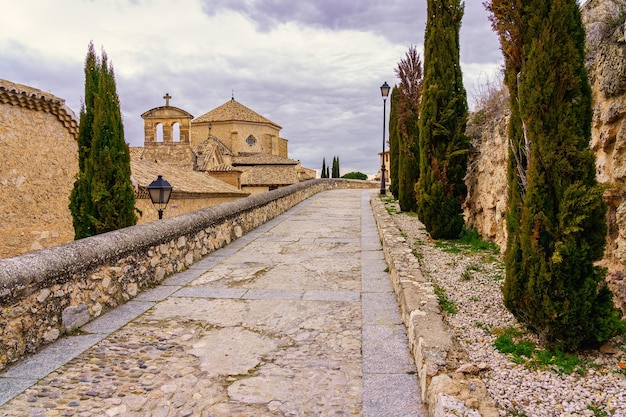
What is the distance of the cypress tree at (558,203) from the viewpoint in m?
3.08

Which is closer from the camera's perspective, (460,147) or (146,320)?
(146,320)

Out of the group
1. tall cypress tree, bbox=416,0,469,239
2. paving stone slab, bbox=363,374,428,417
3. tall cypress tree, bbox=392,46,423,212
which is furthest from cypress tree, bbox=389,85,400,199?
paving stone slab, bbox=363,374,428,417

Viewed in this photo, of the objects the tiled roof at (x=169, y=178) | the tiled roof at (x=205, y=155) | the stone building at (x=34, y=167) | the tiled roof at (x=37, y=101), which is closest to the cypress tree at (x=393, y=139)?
the tiled roof at (x=169, y=178)

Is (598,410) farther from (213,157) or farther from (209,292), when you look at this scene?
(213,157)

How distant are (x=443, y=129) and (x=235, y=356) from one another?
6.38 meters

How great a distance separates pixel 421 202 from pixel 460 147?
4.21 feet

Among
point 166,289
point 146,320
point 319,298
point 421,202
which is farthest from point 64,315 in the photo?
point 421,202

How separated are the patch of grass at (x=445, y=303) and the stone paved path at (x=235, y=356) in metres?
0.47

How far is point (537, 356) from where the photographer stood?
312 centimetres

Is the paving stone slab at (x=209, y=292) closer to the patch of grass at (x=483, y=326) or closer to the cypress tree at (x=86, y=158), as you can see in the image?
the cypress tree at (x=86, y=158)

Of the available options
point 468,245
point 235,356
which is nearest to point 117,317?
point 235,356

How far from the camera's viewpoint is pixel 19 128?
9.63 meters

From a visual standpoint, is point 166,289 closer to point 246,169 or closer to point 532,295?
point 532,295

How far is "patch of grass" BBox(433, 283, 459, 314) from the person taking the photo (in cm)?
415
